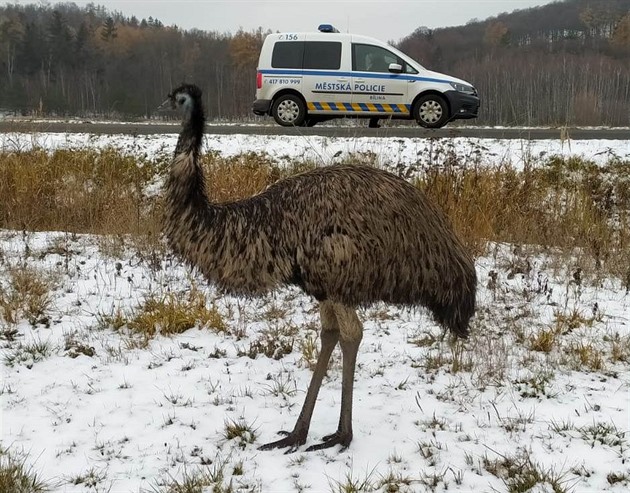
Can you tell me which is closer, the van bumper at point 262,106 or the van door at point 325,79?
the van door at point 325,79

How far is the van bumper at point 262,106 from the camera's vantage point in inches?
524

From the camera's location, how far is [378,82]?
12.9 m

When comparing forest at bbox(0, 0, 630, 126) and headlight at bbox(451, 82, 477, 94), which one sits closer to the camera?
headlight at bbox(451, 82, 477, 94)

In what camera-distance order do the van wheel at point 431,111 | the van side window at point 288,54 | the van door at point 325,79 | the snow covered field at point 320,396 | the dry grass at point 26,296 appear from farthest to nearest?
the van side window at point 288,54, the van door at point 325,79, the van wheel at point 431,111, the dry grass at point 26,296, the snow covered field at point 320,396

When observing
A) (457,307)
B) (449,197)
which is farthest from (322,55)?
(457,307)

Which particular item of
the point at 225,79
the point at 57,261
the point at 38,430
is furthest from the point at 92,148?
the point at 225,79

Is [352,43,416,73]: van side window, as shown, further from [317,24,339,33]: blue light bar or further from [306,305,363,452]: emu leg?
[306,305,363,452]: emu leg

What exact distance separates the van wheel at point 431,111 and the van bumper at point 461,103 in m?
0.17

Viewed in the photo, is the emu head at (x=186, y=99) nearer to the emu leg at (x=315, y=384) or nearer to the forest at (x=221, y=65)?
the emu leg at (x=315, y=384)

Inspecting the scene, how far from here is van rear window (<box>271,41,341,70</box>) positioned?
13180 millimetres

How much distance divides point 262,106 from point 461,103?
4178 millimetres

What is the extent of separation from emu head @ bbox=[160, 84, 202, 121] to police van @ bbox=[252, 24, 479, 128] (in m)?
10.2

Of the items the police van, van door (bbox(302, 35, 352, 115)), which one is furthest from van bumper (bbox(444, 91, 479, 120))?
van door (bbox(302, 35, 352, 115))

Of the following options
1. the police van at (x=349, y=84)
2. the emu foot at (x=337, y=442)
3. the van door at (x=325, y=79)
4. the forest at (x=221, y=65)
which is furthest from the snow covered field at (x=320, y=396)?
the forest at (x=221, y=65)
